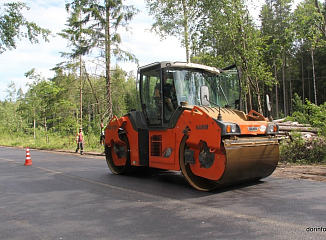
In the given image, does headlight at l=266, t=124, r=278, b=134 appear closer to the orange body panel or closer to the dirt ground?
the orange body panel

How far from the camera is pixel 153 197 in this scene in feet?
20.9

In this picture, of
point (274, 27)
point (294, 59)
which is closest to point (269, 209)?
point (274, 27)

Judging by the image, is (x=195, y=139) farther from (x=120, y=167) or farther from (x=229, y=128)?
(x=120, y=167)

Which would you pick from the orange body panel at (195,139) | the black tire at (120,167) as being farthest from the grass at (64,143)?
the orange body panel at (195,139)

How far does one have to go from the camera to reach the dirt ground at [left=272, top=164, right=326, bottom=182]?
7.91 metres

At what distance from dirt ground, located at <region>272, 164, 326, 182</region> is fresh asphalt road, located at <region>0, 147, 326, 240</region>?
67 cm

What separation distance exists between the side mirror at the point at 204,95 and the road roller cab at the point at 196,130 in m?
0.02

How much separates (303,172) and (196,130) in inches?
157

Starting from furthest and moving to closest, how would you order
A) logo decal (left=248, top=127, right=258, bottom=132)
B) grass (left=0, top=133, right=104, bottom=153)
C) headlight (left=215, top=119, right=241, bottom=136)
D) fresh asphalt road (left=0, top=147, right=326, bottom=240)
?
1. grass (left=0, top=133, right=104, bottom=153)
2. logo decal (left=248, top=127, right=258, bottom=132)
3. headlight (left=215, top=119, right=241, bottom=136)
4. fresh asphalt road (left=0, top=147, right=326, bottom=240)

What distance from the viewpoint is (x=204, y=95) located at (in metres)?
6.81

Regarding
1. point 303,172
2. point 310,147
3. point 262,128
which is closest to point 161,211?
point 262,128

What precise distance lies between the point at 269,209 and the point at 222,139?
5.16 ft

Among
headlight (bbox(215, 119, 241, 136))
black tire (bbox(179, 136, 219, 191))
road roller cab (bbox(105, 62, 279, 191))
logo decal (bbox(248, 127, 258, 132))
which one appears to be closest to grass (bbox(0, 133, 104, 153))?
road roller cab (bbox(105, 62, 279, 191))

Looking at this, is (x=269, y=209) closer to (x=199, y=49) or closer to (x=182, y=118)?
(x=182, y=118)
